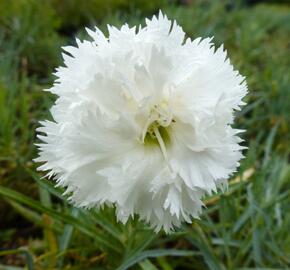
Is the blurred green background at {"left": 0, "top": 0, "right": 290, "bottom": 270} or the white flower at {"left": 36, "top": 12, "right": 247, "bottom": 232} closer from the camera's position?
the white flower at {"left": 36, "top": 12, "right": 247, "bottom": 232}

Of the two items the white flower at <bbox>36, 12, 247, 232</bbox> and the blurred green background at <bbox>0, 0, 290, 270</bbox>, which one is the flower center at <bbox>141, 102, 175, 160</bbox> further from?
the blurred green background at <bbox>0, 0, 290, 270</bbox>

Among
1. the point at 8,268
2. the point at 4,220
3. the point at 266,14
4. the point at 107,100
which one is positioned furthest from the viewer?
the point at 266,14

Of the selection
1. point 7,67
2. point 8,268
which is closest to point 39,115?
point 7,67

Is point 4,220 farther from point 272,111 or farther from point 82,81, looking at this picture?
point 272,111

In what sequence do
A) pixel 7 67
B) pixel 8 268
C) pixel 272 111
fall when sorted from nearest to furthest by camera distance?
pixel 8 268 → pixel 7 67 → pixel 272 111

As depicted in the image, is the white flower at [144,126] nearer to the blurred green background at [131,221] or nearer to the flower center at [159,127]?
the flower center at [159,127]

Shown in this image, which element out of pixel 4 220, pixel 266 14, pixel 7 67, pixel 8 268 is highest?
pixel 266 14

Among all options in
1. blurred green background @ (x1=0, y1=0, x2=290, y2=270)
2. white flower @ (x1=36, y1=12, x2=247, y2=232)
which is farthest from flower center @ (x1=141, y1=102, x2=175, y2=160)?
blurred green background @ (x1=0, y1=0, x2=290, y2=270)

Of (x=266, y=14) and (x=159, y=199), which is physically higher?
(x=266, y=14)

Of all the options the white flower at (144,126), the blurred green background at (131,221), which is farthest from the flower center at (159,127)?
the blurred green background at (131,221)
